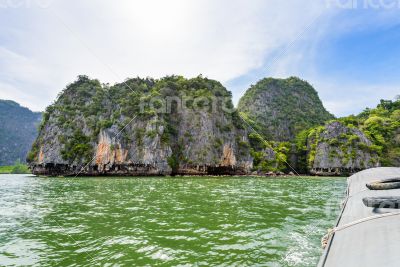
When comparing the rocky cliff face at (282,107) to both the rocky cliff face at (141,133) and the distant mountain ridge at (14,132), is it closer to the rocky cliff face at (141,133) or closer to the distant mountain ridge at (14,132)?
the rocky cliff face at (141,133)

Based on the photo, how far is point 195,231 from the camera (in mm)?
8000

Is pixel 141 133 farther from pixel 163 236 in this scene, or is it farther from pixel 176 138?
pixel 163 236

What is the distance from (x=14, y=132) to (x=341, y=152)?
189827 mm

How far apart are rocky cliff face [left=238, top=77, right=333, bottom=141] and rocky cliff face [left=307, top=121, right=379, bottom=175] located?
77.6ft

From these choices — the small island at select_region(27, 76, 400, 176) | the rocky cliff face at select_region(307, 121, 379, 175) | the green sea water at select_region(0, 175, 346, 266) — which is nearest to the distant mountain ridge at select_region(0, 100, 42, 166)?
the small island at select_region(27, 76, 400, 176)

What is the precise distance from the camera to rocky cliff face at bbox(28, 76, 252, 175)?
54.5 meters

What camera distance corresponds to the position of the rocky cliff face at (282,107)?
9812 cm

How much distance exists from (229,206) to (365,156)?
60623mm

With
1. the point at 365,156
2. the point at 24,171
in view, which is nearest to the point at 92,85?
the point at 24,171

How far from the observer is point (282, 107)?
355 feet

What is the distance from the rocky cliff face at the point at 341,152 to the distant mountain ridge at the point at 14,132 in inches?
5621

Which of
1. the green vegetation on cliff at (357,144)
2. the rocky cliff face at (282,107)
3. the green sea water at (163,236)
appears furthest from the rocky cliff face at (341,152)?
the green sea water at (163,236)

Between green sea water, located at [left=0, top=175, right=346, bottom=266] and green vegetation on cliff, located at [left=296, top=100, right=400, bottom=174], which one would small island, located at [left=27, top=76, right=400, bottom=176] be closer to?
green vegetation on cliff, located at [left=296, top=100, right=400, bottom=174]

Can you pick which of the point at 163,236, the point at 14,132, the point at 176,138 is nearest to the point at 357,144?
the point at 176,138
